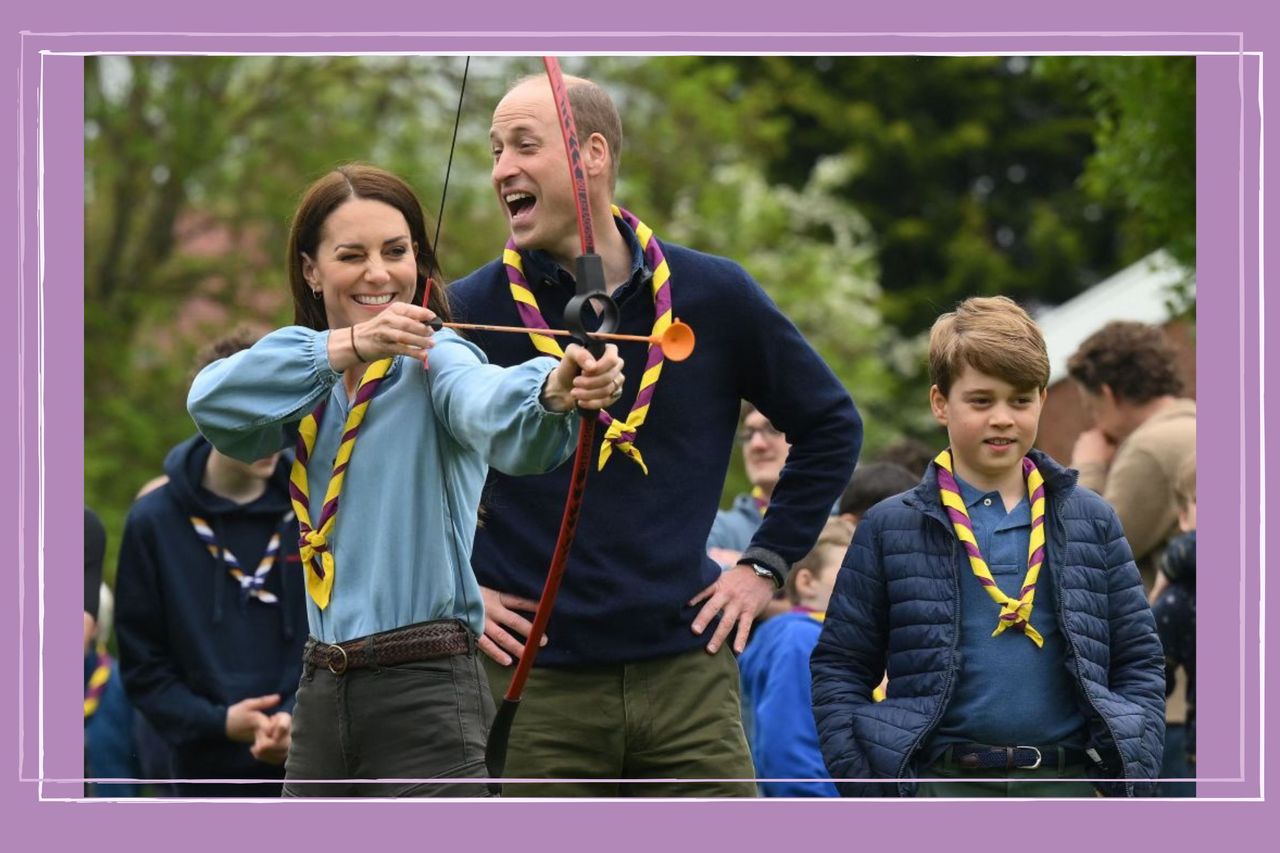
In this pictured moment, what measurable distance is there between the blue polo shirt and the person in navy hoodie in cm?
235

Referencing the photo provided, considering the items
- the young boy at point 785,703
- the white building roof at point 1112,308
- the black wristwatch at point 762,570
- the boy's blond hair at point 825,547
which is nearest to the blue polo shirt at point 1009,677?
the black wristwatch at point 762,570

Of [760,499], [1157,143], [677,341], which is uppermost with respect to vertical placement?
[1157,143]

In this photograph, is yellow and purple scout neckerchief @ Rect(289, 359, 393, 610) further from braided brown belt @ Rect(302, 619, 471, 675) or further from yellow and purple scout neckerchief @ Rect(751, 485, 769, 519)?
yellow and purple scout neckerchief @ Rect(751, 485, 769, 519)

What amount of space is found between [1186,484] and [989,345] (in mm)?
1914

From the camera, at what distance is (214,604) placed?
6609 millimetres

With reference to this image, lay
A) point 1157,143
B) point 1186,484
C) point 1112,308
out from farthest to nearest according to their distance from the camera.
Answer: point 1112,308, point 1157,143, point 1186,484

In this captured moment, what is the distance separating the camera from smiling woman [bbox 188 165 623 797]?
14.7ft

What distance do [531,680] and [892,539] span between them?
938mm

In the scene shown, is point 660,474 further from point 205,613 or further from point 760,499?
point 760,499

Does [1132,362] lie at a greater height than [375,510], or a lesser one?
greater

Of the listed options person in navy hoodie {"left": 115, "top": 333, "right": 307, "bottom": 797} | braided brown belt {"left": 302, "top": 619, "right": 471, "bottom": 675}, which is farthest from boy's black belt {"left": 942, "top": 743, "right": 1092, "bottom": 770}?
person in navy hoodie {"left": 115, "top": 333, "right": 307, "bottom": 797}

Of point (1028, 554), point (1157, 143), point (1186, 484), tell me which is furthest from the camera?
point (1157, 143)

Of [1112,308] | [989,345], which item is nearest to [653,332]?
[989,345]

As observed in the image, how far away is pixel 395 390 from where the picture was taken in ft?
15.1
